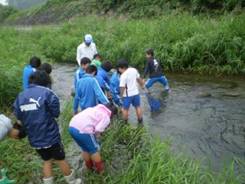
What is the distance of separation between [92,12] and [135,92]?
34039 mm

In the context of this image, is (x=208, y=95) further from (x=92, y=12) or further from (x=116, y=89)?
(x=92, y=12)

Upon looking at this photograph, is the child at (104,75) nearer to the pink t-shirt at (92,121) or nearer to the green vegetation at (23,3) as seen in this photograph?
the pink t-shirt at (92,121)

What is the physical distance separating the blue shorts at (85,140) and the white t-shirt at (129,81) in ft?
8.95

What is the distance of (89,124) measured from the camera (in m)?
5.57

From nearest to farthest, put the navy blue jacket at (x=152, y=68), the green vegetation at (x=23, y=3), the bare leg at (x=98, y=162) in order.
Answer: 1. the bare leg at (x=98, y=162)
2. the navy blue jacket at (x=152, y=68)
3. the green vegetation at (x=23, y=3)

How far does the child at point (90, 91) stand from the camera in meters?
6.66

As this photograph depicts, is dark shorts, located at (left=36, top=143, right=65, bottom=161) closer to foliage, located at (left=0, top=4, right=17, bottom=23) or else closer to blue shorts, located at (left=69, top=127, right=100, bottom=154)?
blue shorts, located at (left=69, top=127, right=100, bottom=154)

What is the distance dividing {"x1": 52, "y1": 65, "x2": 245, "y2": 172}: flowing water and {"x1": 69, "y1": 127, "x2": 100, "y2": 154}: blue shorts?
2207mm

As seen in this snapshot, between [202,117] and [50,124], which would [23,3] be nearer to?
[202,117]

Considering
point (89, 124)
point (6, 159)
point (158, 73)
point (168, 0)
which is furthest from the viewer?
point (168, 0)

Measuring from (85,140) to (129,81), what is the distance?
2932mm

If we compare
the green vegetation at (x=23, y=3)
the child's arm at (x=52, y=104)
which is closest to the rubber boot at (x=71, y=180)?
the child's arm at (x=52, y=104)

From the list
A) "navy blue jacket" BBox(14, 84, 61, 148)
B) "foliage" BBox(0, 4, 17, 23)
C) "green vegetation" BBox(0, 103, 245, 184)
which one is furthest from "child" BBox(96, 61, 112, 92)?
"foliage" BBox(0, 4, 17, 23)

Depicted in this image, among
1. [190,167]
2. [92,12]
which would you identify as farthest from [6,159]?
[92,12]
